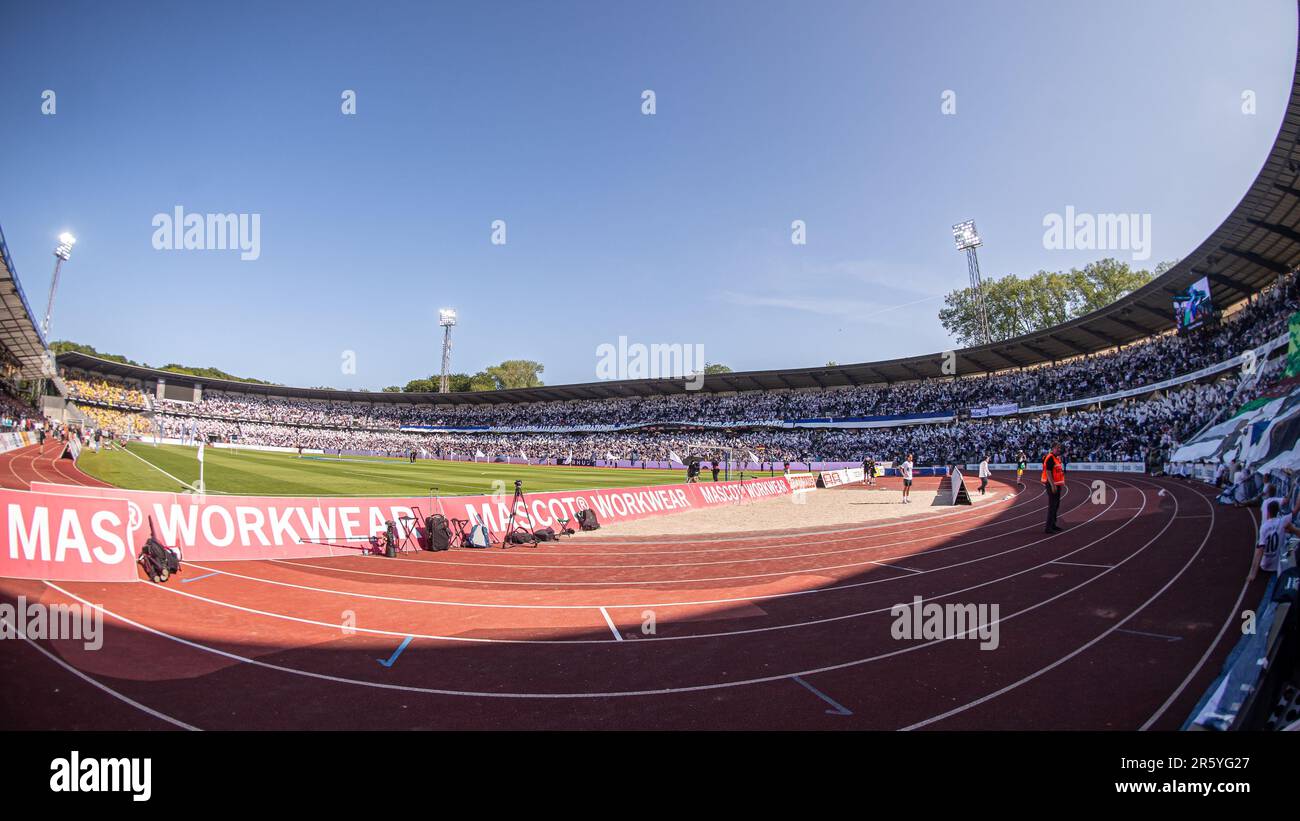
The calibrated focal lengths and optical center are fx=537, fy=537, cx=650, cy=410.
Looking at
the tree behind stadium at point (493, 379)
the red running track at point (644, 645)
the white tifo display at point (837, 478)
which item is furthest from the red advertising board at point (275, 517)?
the tree behind stadium at point (493, 379)

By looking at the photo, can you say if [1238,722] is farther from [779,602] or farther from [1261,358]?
[1261,358]

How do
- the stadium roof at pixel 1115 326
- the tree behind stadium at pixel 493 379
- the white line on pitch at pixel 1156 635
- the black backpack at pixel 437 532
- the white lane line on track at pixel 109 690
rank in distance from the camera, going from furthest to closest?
the tree behind stadium at pixel 493 379
the stadium roof at pixel 1115 326
the black backpack at pixel 437 532
the white line on pitch at pixel 1156 635
the white lane line on track at pixel 109 690

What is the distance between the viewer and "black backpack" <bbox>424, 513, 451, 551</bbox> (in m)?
12.6

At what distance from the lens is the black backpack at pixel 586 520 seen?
641 inches

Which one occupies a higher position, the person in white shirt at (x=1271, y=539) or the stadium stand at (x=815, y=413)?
the stadium stand at (x=815, y=413)

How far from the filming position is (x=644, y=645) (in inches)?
262

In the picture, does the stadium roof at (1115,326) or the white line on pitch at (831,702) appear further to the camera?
the stadium roof at (1115,326)

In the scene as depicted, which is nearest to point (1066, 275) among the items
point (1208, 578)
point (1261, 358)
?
point (1261, 358)

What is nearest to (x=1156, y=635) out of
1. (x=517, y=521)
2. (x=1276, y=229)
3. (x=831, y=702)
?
(x=831, y=702)

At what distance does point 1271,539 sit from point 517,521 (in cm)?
1457

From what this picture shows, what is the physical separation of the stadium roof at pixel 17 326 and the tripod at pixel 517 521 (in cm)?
2681

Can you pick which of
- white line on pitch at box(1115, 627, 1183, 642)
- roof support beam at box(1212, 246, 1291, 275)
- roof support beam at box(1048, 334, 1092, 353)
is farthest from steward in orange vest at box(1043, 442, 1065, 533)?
roof support beam at box(1048, 334, 1092, 353)

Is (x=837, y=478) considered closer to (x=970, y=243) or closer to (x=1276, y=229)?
(x=1276, y=229)

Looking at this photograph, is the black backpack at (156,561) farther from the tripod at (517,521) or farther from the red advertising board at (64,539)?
the tripod at (517,521)
